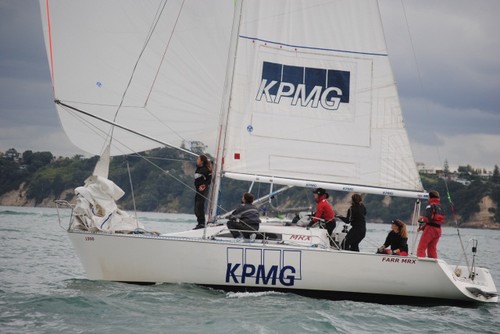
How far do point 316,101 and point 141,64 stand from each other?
3.06 meters

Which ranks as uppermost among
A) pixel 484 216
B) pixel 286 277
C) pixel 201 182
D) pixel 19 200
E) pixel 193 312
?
pixel 484 216

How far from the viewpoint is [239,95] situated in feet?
44.7

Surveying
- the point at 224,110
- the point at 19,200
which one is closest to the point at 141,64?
the point at 224,110

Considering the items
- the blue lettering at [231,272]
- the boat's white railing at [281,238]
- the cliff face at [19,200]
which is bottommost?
the blue lettering at [231,272]

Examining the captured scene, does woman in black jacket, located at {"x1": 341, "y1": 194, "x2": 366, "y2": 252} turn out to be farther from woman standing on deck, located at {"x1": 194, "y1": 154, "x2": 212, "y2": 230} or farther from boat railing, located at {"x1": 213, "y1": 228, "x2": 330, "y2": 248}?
woman standing on deck, located at {"x1": 194, "y1": 154, "x2": 212, "y2": 230}

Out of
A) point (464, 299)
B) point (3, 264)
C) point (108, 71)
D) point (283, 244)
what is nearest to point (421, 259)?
point (464, 299)

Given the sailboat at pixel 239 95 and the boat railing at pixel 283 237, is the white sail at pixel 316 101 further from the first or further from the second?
the boat railing at pixel 283 237

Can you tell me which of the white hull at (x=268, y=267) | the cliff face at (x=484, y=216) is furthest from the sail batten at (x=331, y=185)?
the cliff face at (x=484, y=216)

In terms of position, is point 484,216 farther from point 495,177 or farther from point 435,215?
point 435,215

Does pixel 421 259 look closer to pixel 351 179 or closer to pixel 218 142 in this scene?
pixel 351 179

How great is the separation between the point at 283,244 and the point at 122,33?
4613 millimetres

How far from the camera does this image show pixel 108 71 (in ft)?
45.7

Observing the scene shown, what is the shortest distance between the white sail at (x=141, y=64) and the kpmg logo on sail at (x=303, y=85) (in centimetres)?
84

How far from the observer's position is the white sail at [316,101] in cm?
1357
